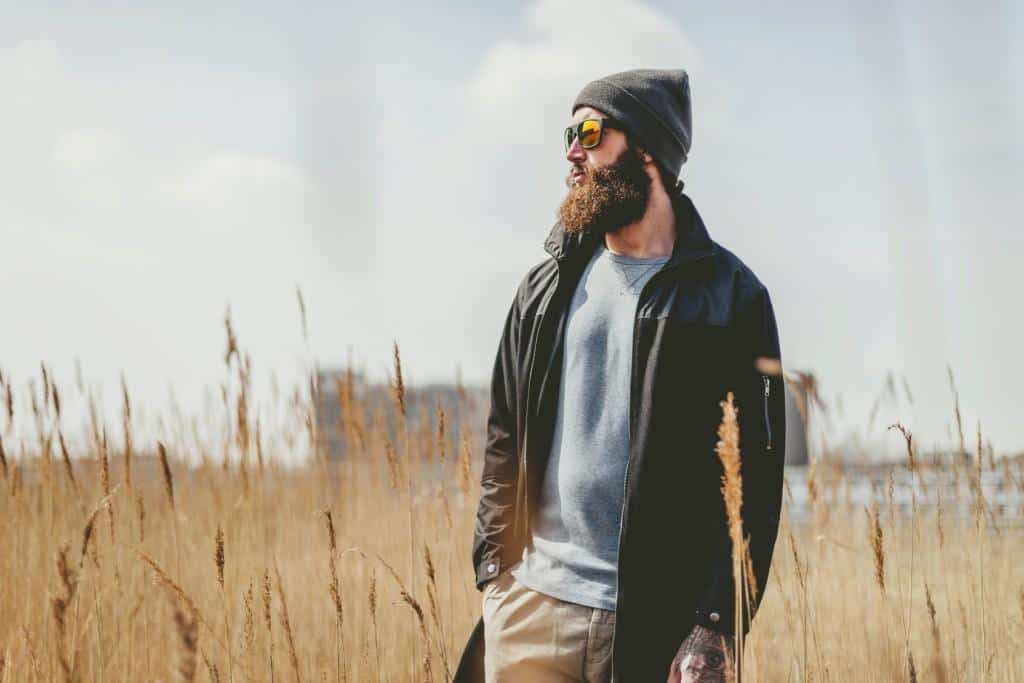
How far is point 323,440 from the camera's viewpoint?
383 cm

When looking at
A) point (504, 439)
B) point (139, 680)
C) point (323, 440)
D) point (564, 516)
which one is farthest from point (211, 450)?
point (564, 516)

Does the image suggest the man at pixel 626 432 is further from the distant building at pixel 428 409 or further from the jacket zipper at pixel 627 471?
the distant building at pixel 428 409

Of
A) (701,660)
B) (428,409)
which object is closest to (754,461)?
(701,660)

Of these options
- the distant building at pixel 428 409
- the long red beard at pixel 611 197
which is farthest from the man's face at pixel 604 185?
the distant building at pixel 428 409

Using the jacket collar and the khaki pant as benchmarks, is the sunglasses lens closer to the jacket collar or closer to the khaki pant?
the jacket collar

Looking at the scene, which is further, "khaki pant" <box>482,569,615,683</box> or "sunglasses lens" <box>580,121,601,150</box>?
"sunglasses lens" <box>580,121,601,150</box>

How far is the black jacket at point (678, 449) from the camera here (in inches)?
65.7

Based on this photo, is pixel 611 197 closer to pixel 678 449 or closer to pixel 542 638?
pixel 678 449

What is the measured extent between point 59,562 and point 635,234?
136 cm

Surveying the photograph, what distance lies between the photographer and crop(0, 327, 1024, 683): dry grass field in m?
2.20

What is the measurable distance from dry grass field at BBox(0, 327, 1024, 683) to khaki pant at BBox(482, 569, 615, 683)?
0.51 ft

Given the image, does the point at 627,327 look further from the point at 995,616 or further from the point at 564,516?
the point at 995,616

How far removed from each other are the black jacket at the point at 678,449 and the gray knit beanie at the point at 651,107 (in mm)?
181

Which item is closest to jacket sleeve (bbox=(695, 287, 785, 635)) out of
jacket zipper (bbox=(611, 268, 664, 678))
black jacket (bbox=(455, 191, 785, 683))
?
black jacket (bbox=(455, 191, 785, 683))
